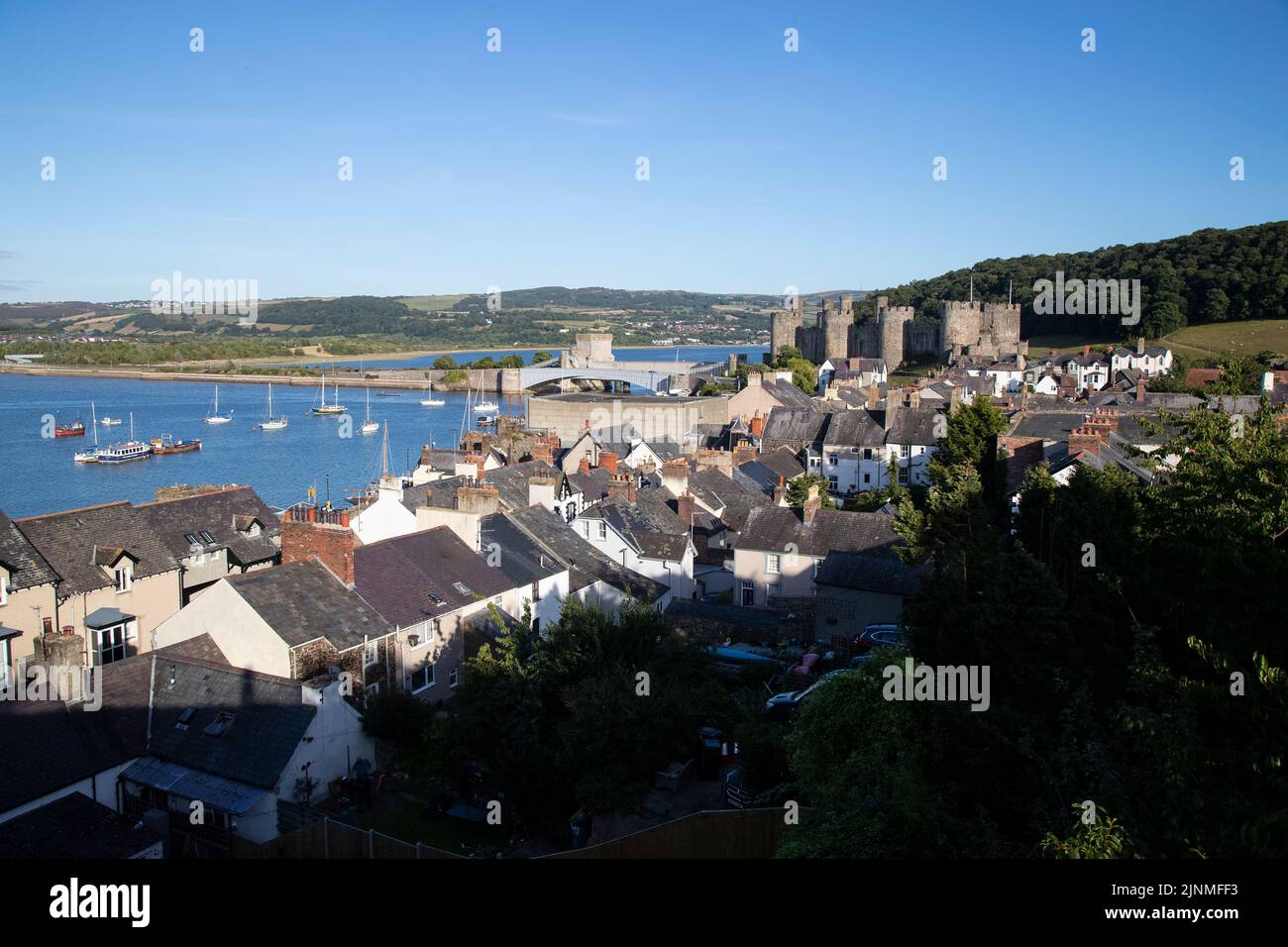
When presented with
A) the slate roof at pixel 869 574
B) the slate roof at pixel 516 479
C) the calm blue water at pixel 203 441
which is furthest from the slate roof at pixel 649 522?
the calm blue water at pixel 203 441

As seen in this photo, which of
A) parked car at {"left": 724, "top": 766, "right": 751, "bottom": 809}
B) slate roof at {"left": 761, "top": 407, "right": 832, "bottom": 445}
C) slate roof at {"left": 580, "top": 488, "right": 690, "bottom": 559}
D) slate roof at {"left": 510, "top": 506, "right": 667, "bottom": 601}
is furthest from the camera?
slate roof at {"left": 761, "top": 407, "right": 832, "bottom": 445}

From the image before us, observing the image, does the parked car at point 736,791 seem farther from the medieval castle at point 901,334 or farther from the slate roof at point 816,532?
the medieval castle at point 901,334

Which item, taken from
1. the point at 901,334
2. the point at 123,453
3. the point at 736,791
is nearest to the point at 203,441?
the point at 123,453

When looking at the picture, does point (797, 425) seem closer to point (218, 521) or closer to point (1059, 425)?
point (1059, 425)

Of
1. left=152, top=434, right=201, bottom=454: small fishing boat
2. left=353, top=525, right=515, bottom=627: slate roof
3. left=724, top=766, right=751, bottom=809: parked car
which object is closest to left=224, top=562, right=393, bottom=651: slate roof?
left=353, top=525, right=515, bottom=627: slate roof

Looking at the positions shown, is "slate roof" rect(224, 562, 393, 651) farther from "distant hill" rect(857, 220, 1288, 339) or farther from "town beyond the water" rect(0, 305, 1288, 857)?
"distant hill" rect(857, 220, 1288, 339)

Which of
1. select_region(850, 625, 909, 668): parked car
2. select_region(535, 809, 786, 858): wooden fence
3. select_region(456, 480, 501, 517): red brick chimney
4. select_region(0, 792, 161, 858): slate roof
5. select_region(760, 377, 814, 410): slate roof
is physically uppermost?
select_region(760, 377, 814, 410): slate roof

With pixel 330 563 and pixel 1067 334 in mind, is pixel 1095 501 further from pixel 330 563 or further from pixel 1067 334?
pixel 1067 334
